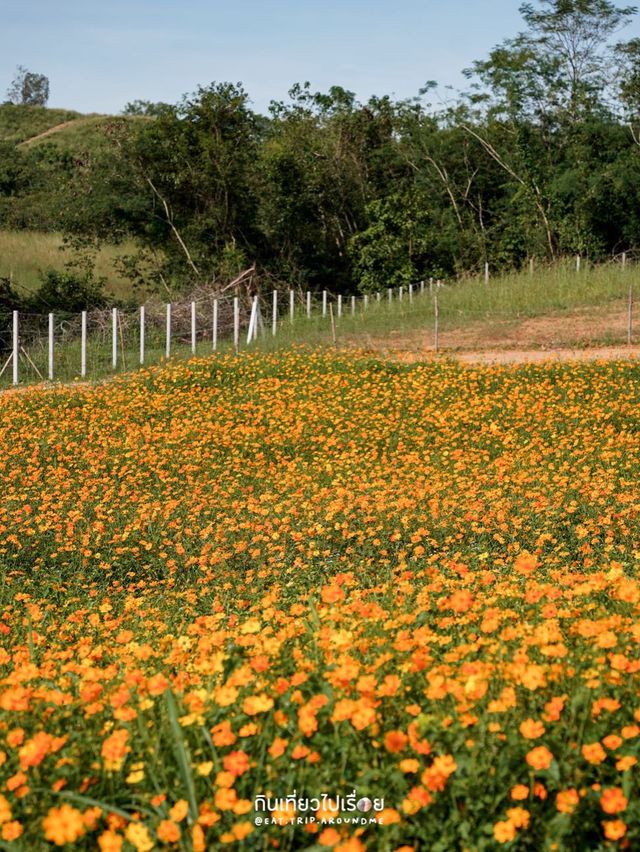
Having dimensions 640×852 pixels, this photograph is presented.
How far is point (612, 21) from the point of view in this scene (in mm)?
41938

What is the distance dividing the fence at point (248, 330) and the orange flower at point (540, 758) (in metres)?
17.5

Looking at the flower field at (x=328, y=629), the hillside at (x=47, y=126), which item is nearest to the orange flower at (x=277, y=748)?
the flower field at (x=328, y=629)

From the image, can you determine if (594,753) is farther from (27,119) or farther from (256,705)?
(27,119)

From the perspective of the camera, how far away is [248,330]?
975 inches

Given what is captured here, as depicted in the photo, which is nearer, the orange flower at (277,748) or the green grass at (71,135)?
the orange flower at (277,748)

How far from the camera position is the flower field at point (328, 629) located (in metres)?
2.96

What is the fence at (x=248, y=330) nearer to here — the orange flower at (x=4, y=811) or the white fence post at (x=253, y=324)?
the white fence post at (x=253, y=324)

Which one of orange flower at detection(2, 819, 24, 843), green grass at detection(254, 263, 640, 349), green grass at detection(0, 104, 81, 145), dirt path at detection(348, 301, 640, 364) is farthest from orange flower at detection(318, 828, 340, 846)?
green grass at detection(0, 104, 81, 145)

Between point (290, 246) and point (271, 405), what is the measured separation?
2596 cm

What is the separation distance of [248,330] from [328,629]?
20.9 metres

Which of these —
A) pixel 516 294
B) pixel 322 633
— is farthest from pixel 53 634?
pixel 516 294

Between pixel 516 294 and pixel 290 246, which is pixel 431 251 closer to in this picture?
pixel 290 246

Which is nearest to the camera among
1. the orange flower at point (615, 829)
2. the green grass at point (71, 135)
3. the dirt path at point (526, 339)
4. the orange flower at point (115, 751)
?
the orange flower at point (615, 829)

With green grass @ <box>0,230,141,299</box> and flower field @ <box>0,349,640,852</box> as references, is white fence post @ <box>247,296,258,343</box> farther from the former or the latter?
green grass @ <box>0,230,141,299</box>
